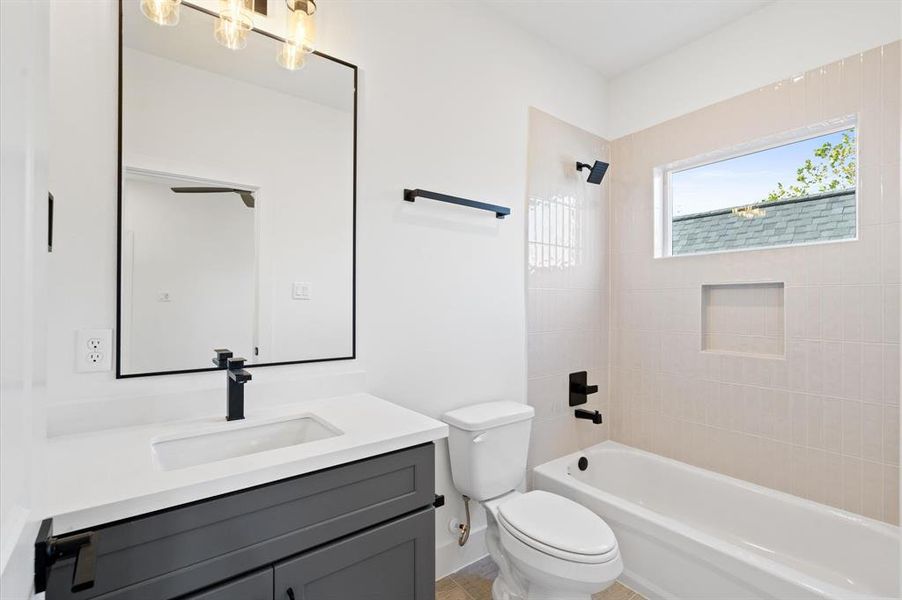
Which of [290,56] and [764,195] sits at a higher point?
[290,56]

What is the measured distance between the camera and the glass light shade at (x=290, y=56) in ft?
4.89

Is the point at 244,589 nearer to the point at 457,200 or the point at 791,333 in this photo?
the point at 457,200

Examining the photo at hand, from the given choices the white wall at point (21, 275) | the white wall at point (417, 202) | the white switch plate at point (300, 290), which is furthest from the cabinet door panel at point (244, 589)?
the white switch plate at point (300, 290)

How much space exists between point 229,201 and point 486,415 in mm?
1302

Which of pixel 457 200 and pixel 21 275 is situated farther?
pixel 457 200

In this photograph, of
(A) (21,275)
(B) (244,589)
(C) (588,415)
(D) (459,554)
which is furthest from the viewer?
(C) (588,415)

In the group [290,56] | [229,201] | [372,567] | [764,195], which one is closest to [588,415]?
[764,195]

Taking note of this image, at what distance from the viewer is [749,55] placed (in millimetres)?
2150

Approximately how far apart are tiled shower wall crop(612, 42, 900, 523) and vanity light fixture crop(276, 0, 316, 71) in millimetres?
1474

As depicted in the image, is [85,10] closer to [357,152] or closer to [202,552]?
[357,152]

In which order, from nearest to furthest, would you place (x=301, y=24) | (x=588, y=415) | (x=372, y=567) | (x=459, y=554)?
(x=372, y=567)
(x=301, y=24)
(x=459, y=554)
(x=588, y=415)

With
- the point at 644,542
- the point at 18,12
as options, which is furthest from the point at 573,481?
the point at 18,12

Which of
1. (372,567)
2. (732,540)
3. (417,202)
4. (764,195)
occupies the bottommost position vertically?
(732,540)

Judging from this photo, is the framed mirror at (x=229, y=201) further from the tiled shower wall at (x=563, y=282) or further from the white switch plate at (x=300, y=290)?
the tiled shower wall at (x=563, y=282)
